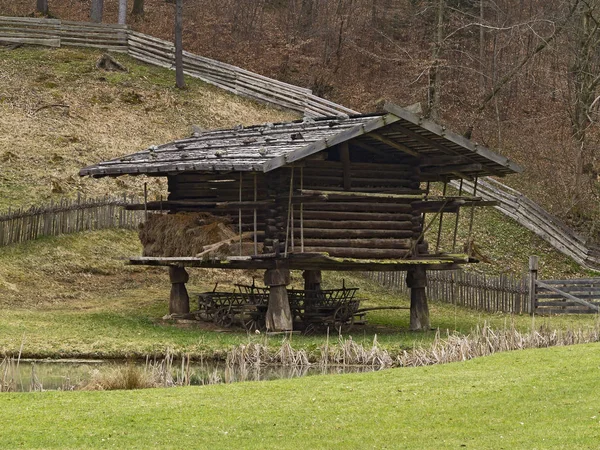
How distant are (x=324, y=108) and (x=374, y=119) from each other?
26.6m

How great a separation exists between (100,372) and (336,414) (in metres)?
4.74

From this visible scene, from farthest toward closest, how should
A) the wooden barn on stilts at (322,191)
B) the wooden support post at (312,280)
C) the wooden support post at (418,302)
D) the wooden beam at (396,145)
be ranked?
the wooden support post at (312,280)
the wooden support post at (418,302)
the wooden beam at (396,145)
the wooden barn on stilts at (322,191)

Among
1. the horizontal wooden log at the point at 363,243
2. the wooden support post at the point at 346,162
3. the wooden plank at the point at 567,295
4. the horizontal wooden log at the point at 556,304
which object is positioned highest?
the wooden support post at the point at 346,162

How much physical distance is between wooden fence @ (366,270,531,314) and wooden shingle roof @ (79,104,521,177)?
4723 mm


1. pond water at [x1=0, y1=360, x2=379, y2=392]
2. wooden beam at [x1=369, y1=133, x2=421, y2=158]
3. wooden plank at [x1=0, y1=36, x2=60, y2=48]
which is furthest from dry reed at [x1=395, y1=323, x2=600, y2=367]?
wooden plank at [x1=0, y1=36, x2=60, y2=48]

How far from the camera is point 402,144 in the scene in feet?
86.9

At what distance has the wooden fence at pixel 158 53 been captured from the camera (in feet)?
169

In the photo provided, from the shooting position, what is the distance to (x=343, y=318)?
26.8 metres

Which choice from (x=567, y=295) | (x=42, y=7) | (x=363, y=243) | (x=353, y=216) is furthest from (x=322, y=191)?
(x=42, y=7)

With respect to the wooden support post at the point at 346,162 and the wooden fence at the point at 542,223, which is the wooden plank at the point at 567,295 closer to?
the wooden support post at the point at 346,162

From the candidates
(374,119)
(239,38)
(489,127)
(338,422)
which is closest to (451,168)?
(374,119)

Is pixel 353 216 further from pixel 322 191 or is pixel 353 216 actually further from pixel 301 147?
pixel 301 147

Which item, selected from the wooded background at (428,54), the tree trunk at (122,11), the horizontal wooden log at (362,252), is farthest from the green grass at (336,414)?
the tree trunk at (122,11)

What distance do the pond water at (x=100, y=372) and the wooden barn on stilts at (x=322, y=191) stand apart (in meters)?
4.78
